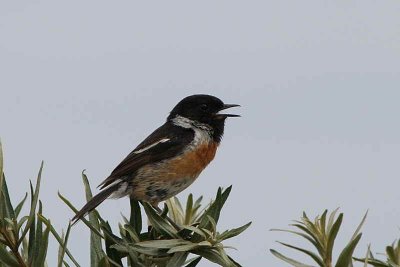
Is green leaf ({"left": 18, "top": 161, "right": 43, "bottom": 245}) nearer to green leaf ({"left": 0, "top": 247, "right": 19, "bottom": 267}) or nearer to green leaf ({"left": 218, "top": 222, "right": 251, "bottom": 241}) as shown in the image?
green leaf ({"left": 0, "top": 247, "right": 19, "bottom": 267})

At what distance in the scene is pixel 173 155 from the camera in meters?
5.93

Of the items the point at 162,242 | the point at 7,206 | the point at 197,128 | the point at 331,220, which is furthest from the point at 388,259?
the point at 197,128

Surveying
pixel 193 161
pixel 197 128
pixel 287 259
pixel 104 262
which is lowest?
pixel 104 262

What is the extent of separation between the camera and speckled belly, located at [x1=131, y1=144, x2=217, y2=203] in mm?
5543

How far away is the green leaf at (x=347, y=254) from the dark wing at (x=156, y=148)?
12.4ft

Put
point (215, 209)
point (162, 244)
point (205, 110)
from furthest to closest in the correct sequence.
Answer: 1. point (205, 110)
2. point (215, 209)
3. point (162, 244)

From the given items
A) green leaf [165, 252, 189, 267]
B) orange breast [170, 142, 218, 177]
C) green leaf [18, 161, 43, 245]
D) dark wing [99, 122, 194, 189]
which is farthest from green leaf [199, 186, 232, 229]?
orange breast [170, 142, 218, 177]

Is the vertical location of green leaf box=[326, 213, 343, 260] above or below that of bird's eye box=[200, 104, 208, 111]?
below

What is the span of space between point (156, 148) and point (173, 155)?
0.53 ft

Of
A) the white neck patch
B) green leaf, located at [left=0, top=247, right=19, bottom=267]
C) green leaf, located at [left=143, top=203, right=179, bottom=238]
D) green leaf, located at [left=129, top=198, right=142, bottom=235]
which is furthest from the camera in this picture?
the white neck patch

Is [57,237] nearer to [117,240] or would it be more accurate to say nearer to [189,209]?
[117,240]

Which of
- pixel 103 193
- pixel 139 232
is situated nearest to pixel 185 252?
pixel 139 232

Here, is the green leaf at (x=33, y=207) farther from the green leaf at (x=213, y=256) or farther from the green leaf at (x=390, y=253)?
the green leaf at (x=390, y=253)

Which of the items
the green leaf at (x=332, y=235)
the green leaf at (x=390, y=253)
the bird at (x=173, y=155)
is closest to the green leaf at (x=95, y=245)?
the green leaf at (x=332, y=235)
